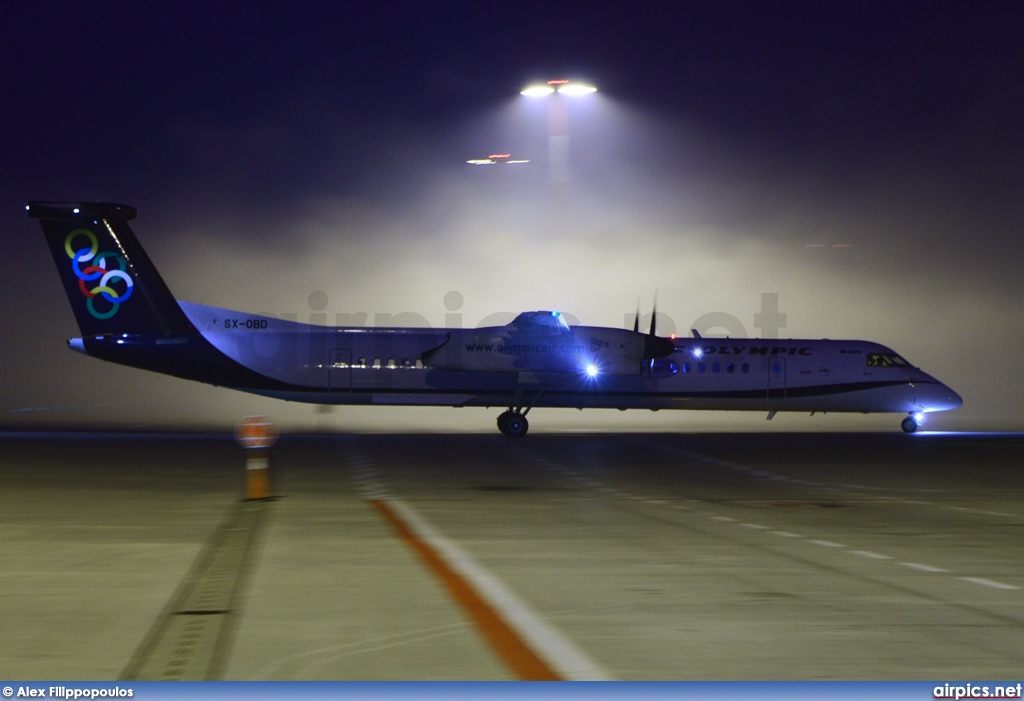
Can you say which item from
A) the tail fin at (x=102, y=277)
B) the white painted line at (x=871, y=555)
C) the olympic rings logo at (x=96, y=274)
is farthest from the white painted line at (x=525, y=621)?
the olympic rings logo at (x=96, y=274)

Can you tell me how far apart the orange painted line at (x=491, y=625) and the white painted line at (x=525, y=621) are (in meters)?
0.06

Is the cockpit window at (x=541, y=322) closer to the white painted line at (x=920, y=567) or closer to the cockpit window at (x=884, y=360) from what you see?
the cockpit window at (x=884, y=360)

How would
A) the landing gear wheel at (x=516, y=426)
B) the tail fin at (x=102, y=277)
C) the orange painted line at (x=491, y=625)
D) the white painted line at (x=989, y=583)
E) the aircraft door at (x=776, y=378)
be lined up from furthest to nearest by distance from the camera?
1. the aircraft door at (x=776, y=378)
2. the tail fin at (x=102, y=277)
3. the landing gear wheel at (x=516, y=426)
4. the white painted line at (x=989, y=583)
5. the orange painted line at (x=491, y=625)

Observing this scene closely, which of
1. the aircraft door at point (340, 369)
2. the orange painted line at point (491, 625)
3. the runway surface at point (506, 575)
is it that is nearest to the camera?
the orange painted line at point (491, 625)

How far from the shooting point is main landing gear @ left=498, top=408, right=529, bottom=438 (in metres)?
30.5

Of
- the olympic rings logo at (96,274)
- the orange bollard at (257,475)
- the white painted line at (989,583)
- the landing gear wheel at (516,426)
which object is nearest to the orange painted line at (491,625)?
the white painted line at (989,583)

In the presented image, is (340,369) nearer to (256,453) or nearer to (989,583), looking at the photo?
(256,453)

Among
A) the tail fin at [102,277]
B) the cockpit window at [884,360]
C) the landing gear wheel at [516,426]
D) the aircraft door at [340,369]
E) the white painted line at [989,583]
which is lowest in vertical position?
the landing gear wheel at [516,426]

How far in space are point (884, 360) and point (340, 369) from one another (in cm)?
1718

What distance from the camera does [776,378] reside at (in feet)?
107

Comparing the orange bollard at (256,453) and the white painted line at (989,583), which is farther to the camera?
the orange bollard at (256,453)

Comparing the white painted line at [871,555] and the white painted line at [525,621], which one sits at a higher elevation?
the white painted line at [871,555]

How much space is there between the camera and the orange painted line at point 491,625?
5.67 meters

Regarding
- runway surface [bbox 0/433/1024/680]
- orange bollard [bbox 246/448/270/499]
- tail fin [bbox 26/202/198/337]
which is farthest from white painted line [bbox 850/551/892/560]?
tail fin [bbox 26/202/198/337]
